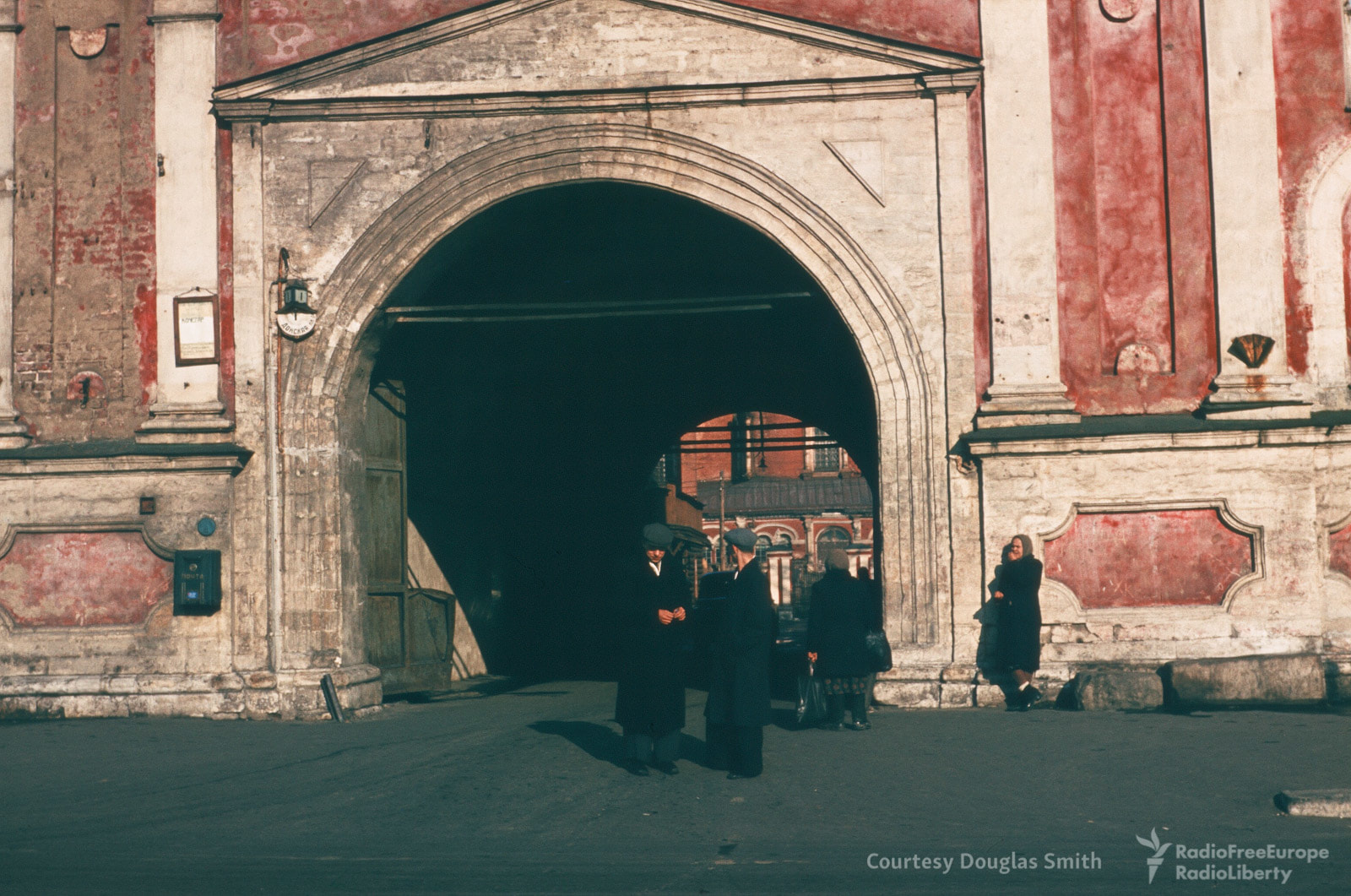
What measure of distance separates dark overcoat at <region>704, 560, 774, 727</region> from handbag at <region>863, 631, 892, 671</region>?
88.6 inches

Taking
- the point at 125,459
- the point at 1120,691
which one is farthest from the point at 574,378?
the point at 1120,691

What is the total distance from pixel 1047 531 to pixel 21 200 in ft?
31.8

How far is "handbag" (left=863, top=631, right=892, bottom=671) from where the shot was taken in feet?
34.6

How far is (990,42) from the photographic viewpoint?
11828 millimetres

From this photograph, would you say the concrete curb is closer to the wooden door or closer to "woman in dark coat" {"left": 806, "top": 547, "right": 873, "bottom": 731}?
"woman in dark coat" {"left": 806, "top": 547, "right": 873, "bottom": 731}

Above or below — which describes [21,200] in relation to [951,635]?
above

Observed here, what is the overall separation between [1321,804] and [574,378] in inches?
535

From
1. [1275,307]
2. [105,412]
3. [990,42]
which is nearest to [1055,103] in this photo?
[990,42]

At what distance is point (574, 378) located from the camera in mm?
19094

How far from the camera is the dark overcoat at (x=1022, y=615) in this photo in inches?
432

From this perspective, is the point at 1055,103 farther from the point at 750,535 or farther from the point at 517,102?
the point at 750,535

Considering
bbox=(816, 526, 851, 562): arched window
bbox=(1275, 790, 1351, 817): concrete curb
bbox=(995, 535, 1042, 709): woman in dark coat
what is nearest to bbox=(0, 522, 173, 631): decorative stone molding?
bbox=(995, 535, 1042, 709): woman in dark coat

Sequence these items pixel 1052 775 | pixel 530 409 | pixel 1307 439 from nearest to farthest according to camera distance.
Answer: pixel 1052 775 < pixel 1307 439 < pixel 530 409

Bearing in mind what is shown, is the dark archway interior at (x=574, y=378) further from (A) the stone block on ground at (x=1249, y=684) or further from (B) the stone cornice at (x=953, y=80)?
(A) the stone block on ground at (x=1249, y=684)
